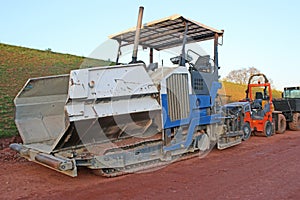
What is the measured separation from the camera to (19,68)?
580 inches

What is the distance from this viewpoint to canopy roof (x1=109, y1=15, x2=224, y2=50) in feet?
21.1

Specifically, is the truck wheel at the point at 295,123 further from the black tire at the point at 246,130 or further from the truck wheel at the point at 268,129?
the black tire at the point at 246,130

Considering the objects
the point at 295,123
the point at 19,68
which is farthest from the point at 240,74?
the point at 19,68

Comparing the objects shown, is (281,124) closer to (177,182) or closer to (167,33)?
(167,33)

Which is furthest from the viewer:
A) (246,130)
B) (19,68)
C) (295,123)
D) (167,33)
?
(19,68)

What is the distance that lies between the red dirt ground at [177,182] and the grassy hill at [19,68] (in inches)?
89.9

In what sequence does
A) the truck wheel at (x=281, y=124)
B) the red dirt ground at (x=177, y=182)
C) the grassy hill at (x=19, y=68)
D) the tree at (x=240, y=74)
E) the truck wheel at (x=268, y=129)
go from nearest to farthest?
the red dirt ground at (x=177, y=182), the grassy hill at (x=19, y=68), the truck wheel at (x=268, y=129), the truck wheel at (x=281, y=124), the tree at (x=240, y=74)

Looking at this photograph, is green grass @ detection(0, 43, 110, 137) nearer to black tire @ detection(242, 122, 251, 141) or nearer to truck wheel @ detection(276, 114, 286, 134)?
black tire @ detection(242, 122, 251, 141)

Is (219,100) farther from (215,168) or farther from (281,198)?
(281,198)

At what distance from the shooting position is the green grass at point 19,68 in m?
9.79

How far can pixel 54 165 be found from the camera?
15.2 ft

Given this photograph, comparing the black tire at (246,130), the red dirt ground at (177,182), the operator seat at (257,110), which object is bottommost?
the red dirt ground at (177,182)

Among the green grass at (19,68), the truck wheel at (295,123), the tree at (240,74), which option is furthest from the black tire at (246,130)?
the tree at (240,74)

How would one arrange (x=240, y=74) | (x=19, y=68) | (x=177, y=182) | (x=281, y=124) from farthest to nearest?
(x=240, y=74) → (x=19, y=68) → (x=281, y=124) → (x=177, y=182)
